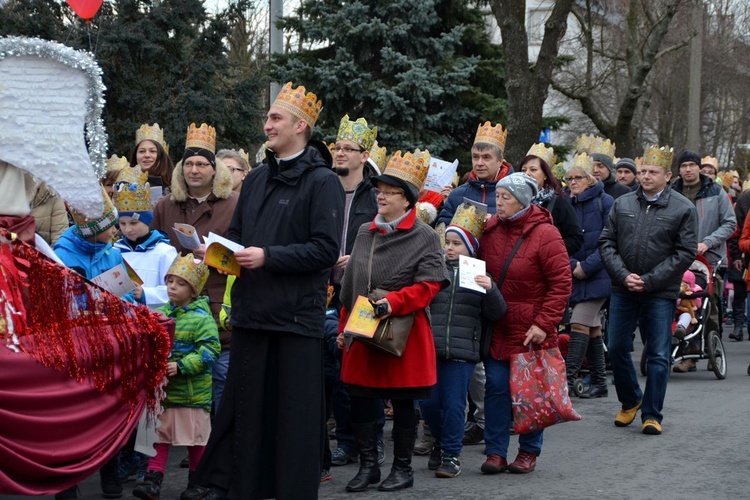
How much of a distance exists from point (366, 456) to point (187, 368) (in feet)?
4.13

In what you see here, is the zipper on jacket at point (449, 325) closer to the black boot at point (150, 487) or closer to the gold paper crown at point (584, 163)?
the black boot at point (150, 487)

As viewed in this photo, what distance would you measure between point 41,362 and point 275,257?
1248 mm

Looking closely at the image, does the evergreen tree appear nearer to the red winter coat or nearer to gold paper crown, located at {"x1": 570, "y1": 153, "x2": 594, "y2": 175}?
gold paper crown, located at {"x1": 570, "y1": 153, "x2": 594, "y2": 175}

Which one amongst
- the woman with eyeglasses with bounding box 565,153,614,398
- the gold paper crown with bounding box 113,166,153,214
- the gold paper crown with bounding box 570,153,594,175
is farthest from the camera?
the gold paper crown with bounding box 570,153,594,175

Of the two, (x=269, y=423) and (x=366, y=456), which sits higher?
(x=269, y=423)

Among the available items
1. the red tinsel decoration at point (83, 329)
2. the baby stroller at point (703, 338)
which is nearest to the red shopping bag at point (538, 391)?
the red tinsel decoration at point (83, 329)

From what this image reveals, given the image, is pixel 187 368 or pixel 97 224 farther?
pixel 97 224

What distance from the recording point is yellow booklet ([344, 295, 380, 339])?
680cm

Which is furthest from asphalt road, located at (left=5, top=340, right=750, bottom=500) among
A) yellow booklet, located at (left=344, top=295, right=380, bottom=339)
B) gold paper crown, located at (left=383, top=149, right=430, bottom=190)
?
gold paper crown, located at (left=383, top=149, right=430, bottom=190)

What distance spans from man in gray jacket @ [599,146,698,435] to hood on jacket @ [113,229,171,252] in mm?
3526

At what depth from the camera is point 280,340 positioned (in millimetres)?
Result: 6078

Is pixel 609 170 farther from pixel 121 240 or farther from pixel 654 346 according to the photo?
pixel 121 240

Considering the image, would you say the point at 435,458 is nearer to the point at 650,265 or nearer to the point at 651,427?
the point at 651,427

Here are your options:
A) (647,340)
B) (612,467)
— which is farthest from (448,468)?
(647,340)
